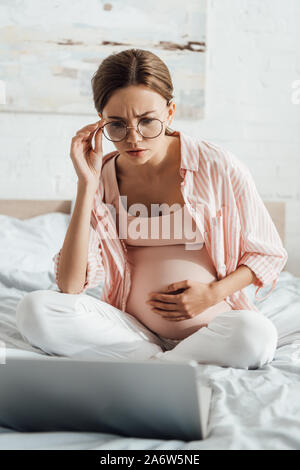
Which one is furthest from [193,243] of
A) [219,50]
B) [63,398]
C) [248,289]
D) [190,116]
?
[219,50]

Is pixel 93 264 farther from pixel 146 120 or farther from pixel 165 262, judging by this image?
pixel 146 120

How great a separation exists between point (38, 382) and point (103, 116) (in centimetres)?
68

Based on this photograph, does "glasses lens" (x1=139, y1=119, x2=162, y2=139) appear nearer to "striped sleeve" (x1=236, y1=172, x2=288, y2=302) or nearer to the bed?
"striped sleeve" (x1=236, y1=172, x2=288, y2=302)

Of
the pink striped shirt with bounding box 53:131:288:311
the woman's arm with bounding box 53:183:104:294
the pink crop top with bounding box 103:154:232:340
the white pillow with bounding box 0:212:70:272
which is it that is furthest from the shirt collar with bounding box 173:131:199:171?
the white pillow with bounding box 0:212:70:272

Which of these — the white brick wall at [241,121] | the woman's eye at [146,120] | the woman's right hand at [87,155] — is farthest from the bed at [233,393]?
the white brick wall at [241,121]

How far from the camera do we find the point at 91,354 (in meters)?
1.13

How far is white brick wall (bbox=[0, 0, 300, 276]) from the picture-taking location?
2.50 meters

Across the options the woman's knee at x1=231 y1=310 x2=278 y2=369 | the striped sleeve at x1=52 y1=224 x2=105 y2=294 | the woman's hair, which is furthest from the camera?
the striped sleeve at x1=52 y1=224 x2=105 y2=294

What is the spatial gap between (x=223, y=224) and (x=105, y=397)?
664mm

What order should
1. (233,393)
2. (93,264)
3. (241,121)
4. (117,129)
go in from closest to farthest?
(233,393), (117,129), (93,264), (241,121)

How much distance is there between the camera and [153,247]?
125 centimetres

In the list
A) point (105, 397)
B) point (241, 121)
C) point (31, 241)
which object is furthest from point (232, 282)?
point (241, 121)

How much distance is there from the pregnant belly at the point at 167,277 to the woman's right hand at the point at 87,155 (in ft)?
0.71

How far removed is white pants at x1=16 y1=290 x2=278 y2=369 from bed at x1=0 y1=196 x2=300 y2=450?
0.10ft
